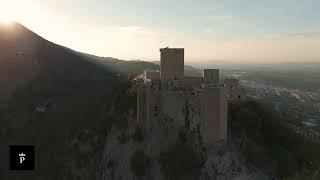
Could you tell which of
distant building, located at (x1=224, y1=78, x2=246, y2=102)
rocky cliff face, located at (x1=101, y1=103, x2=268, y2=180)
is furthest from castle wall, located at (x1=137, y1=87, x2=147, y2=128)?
distant building, located at (x1=224, y1=78, x2=246, y2=102)

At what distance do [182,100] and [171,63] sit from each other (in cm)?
283

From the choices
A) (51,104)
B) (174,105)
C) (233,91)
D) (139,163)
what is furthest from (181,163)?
(51,104)

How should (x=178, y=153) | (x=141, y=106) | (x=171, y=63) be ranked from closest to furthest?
(x=178, y=153) → (x=171, y=63) → (x=141, y=106)

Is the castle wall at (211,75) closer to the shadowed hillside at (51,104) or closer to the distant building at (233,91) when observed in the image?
the distant building at (233,91)

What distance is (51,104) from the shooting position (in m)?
57.6

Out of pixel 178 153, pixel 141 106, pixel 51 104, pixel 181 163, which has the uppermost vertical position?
pixel 141 106

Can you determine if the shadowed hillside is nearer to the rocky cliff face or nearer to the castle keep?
the rocky cliff face

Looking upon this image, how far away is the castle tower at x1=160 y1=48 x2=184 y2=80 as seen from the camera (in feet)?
111

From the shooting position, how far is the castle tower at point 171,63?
33844 mm

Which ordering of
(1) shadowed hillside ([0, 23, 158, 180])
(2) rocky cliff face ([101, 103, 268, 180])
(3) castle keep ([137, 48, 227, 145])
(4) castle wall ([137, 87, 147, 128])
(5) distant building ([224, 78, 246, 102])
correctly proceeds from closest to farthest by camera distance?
(3) castle keep ([137, 48, 227, 145]) → (2) rocky cliff face ([101, 103, 268, 180]) → (4) castle wall ([137, 87, 147, 128]) → (5) distant building ([224, 78, 246, 102]) → (1) shadowed hillside ([0, 23, 158, 180])

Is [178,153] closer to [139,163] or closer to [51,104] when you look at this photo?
[139,163]

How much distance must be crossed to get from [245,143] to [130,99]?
9.57 metres

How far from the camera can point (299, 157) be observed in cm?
3791

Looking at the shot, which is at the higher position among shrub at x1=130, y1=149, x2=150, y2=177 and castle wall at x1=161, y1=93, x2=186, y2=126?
castle wall at x1=161, y1=93, x2=186, y2=126
